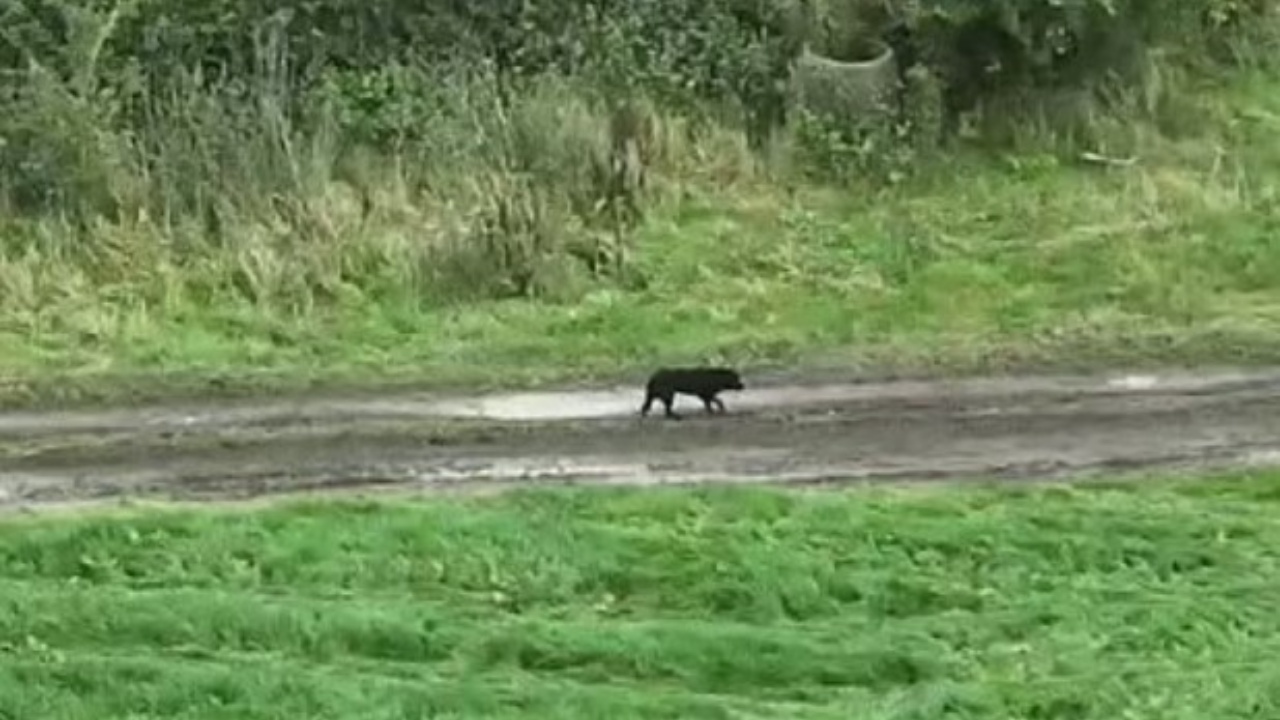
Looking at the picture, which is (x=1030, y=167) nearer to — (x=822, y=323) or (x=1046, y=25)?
(x=1046, y=25)

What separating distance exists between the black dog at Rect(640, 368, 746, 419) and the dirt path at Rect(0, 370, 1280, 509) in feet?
0.39

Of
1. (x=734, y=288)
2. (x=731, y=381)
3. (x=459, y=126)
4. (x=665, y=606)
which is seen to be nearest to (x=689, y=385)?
(x=731, y=381)

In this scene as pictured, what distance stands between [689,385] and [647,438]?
46cm

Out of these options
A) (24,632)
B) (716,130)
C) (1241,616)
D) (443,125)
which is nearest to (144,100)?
(443,125)

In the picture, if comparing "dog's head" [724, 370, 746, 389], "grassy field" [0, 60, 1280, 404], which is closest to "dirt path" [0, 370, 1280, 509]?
A: "dog's head" [724, 370, 746, 389]

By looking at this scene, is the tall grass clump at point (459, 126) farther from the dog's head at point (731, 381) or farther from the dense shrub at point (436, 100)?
the dog's head at point (731, 381)

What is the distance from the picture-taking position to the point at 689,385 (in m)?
16.4

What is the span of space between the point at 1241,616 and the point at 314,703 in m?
4.24

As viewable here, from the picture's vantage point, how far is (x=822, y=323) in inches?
730

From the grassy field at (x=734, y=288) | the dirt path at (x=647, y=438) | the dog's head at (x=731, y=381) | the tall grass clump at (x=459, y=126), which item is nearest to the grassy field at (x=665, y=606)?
the dirt path at (x=647, y=438)

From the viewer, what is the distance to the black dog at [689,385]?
16.4 m

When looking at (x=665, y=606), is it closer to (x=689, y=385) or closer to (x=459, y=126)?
(x=689, y=385)

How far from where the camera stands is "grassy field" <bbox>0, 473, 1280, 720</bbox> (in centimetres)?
1183

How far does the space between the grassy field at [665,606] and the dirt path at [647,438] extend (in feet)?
1.99
